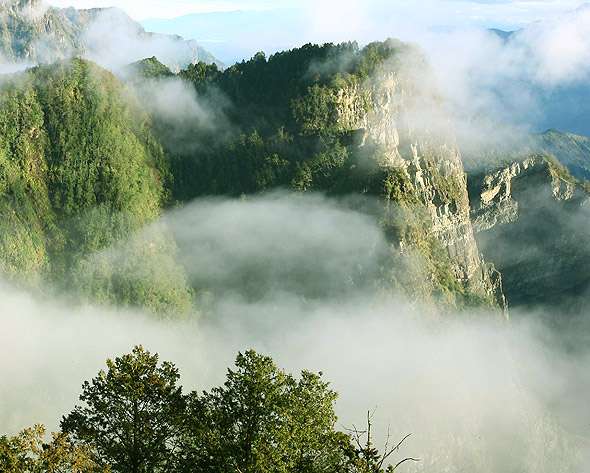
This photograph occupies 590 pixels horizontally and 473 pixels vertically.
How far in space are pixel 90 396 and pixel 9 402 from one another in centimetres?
9946

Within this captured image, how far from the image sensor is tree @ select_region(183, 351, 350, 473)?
3116 cm

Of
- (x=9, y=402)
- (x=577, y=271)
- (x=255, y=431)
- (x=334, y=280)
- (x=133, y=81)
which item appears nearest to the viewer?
(x=255, y=431)

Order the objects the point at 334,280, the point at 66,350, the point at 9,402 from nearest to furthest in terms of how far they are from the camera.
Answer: the point at 9,402 → the point at 66,350 → the point at 334,280

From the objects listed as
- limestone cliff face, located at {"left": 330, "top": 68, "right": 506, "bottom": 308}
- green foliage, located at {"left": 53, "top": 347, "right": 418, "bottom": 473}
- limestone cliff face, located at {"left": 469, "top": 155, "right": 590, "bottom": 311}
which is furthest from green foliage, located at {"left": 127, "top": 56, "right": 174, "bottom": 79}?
green foliage, located at {"left": 53, "top": 347, "right": 418, "bottom": 473}

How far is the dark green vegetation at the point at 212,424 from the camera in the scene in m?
31.5

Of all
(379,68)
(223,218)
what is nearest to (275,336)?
(223,218)

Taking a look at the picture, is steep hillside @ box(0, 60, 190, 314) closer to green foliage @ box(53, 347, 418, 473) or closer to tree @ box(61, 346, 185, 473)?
tree @ box(61, 346, 185, 473)

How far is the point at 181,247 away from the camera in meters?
158

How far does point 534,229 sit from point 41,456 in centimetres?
18991

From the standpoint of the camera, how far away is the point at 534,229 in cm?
19575

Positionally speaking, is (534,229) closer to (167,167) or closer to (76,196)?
(167,167)

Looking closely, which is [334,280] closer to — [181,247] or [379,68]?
[181,247]

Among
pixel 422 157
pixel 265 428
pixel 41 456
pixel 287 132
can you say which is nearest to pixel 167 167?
pixel 287 132

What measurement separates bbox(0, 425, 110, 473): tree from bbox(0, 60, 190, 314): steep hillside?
117244mm
